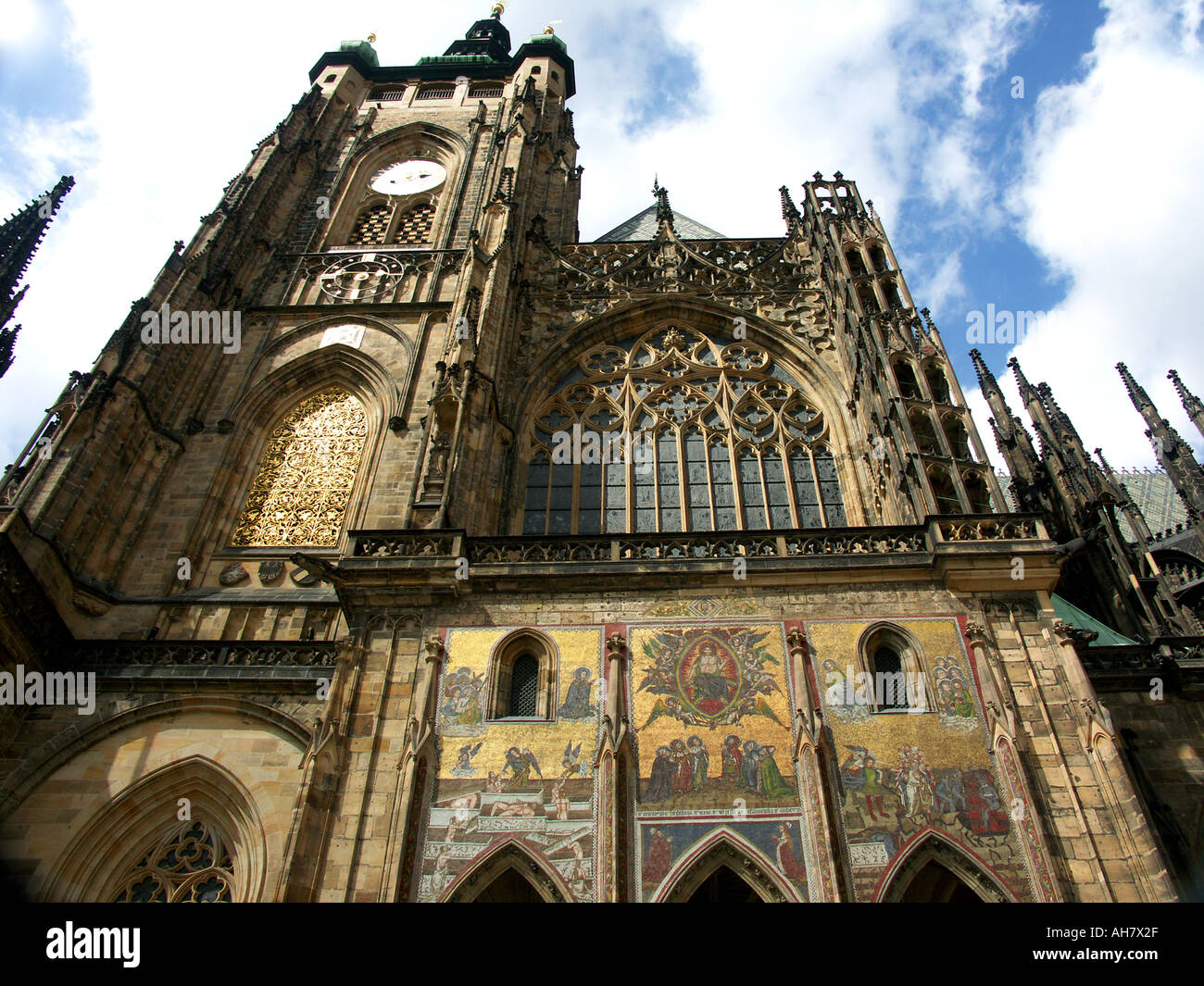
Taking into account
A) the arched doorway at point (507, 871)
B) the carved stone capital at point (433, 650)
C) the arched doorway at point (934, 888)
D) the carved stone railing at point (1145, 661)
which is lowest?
the arched doorway at point (507, 871)

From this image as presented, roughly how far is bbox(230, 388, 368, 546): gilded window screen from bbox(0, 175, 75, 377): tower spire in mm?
9412

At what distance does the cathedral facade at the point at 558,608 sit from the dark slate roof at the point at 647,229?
5.10m

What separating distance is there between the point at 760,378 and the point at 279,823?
11268mm

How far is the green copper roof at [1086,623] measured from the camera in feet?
45.6

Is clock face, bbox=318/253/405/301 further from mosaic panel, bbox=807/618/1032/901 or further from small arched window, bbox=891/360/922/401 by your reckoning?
mosaic panel, bbox=807/618/1032/901

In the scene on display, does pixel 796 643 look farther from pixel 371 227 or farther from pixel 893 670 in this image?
pixel 371 227

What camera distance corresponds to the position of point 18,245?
22.5 meters

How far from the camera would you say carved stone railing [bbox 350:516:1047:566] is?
11477 mm

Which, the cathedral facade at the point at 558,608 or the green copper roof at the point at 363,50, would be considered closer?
the cathedral facade at the point at 558,608

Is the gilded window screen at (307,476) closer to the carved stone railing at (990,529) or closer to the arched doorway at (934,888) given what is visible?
the carved stone railing at (990,529)

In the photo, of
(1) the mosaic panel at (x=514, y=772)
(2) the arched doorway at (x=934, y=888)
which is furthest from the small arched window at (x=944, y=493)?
(1) the mosaic panel at (x=514, y=772)

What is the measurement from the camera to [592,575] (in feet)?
37.2

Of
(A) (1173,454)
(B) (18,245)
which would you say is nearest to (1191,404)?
(A) (1173,454)
